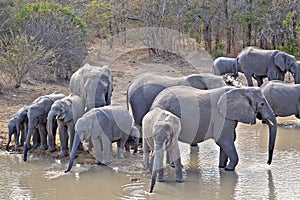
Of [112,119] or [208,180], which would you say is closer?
[208,180]

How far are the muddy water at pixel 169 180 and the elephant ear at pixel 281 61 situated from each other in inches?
251

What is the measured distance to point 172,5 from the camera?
25703 millimetres

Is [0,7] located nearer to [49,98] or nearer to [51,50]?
[51,50]

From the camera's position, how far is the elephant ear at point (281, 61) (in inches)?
686

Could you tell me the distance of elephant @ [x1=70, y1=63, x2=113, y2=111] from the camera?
11.3 meters

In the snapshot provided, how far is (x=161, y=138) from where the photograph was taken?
857cm

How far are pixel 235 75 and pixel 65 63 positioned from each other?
584 centimetres

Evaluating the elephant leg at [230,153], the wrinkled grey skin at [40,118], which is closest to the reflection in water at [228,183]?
the elephant leg at [230,153]

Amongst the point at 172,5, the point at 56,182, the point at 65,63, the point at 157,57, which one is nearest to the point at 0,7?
the point at 65,63

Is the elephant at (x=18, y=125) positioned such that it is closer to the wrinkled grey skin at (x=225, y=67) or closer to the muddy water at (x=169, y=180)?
the muddy water at (x=169, y=180)

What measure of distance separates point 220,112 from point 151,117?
1326 millimetres

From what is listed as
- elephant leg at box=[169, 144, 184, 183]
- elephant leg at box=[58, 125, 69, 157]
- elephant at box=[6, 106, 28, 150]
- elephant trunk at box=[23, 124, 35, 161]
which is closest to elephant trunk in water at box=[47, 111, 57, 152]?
elephant leg at box=[58, 125, 69, 157]

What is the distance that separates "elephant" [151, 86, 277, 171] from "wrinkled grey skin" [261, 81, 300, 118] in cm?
366

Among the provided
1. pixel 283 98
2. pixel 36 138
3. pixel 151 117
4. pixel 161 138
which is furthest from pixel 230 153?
pixel 283 98
